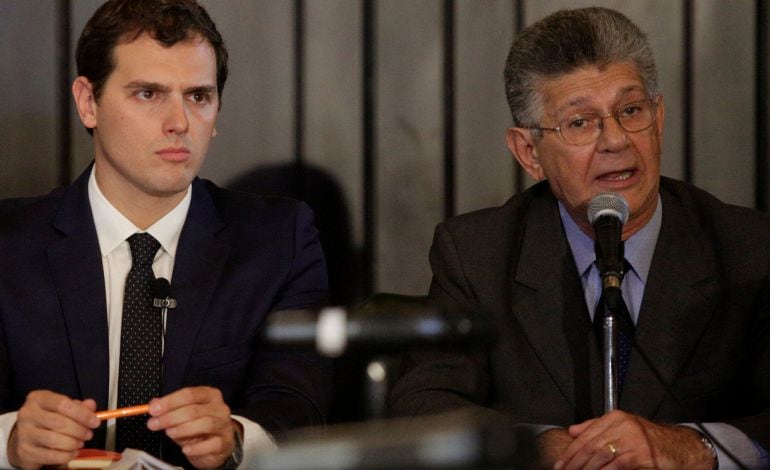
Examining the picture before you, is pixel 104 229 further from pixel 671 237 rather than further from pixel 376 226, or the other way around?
pixel 671 237

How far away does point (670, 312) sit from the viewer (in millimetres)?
2121

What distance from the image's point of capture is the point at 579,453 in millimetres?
1832

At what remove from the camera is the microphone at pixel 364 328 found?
99cm

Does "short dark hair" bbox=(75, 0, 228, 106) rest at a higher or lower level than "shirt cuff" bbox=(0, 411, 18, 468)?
higher

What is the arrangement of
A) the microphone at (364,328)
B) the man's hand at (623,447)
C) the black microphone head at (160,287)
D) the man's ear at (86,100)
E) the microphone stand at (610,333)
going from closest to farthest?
1. the microphone at (364,328)
2. the microphone stand at (610,333)
3. the man's hand at (623,447)
4. the black microphone head at (160,287)
5. the man's ear at (86,100)

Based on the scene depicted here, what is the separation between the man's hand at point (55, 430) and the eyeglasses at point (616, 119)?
105 centimetres

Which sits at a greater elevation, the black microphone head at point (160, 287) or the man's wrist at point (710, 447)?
the black microphone head at point (160, 287)

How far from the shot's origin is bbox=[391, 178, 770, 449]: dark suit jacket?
2102 mm

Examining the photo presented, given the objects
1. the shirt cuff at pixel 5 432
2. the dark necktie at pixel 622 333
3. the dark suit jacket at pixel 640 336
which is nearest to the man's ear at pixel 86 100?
the shirt cuff at pixel 5 432

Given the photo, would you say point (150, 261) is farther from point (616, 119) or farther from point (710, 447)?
point (710, 447)

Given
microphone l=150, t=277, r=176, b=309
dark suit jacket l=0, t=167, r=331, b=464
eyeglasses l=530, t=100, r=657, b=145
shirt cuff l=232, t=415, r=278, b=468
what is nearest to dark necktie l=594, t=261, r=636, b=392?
eyeglasses l=530, t=100, r=657, b=145

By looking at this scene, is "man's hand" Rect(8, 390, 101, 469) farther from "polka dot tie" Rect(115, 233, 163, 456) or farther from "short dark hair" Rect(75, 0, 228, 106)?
"short dark hair" Rect(75, 0, 228, 106)

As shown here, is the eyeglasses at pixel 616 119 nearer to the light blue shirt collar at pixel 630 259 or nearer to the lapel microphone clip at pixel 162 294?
the light blue shirt collar at pixel 630 259

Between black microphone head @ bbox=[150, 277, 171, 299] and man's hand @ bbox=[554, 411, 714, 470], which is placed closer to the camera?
man's hand @ bbox=[554, 411, 714, 470]
